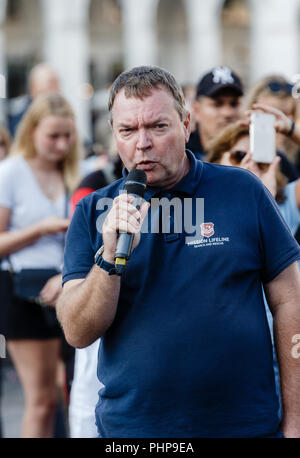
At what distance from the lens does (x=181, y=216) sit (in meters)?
2.33

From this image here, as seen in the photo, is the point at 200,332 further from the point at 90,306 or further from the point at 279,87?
the point at 279,87

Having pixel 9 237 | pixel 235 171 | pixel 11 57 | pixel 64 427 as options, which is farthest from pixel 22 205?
pixel 11 57

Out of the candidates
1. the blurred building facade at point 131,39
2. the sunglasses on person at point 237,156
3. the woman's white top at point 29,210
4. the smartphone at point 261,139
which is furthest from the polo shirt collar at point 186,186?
the blurred building facade at point 131,39

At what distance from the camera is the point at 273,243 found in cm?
230

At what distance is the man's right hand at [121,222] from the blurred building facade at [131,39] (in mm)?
25063

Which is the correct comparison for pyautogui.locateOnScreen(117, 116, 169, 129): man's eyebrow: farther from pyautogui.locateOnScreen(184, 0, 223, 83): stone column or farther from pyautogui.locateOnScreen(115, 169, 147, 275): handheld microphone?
pyautogui.locateOnScreen(184, 0, 223, 83): stone column

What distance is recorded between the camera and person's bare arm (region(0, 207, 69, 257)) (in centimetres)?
437

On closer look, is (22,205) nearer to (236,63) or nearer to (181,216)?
(181,216)

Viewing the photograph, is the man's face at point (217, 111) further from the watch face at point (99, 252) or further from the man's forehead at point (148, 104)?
the watch face at point (99, 252)

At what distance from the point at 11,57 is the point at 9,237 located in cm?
2784

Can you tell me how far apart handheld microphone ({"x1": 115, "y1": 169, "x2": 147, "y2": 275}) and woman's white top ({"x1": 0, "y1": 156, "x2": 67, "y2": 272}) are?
8.03 ft

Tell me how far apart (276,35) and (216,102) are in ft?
81.9

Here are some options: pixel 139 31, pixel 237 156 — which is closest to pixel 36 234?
pixel 237 156

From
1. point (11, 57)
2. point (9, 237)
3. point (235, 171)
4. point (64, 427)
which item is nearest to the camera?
point (235, 171)
